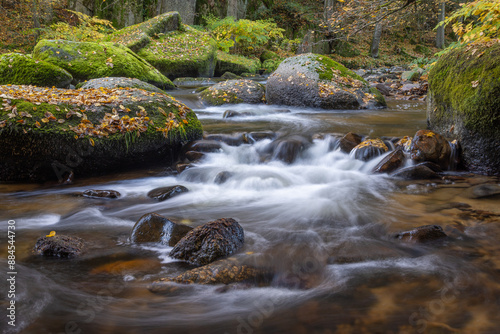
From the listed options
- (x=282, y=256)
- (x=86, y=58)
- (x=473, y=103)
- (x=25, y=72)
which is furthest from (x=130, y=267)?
(x=86, y=58)

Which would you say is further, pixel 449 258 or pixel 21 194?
pixel 21 194

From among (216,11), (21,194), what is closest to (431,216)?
(21,194)

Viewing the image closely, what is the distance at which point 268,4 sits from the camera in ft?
85.0

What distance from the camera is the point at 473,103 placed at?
5.03m

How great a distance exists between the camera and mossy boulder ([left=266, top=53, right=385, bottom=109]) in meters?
9.84

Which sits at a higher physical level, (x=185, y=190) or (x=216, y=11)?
(x=216, y=11)

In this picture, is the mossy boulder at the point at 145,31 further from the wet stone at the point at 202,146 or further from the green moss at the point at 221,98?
the wet stone at the point at 202,146

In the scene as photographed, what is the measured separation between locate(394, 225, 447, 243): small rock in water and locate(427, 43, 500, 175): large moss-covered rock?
8.03 feet

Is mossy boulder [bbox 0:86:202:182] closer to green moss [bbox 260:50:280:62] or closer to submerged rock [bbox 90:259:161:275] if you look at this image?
submerged rock [bbox 90:259:161:275]

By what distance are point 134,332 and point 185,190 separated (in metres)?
2.98

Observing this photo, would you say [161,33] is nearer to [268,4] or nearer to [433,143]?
[268,4]

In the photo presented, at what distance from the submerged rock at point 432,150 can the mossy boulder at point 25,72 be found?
26.0 feet

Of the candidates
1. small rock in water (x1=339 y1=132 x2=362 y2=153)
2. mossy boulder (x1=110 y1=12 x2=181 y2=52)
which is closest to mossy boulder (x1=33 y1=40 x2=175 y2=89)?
mossy boulder (x1=110 y1=12 x2=181 y2=52)

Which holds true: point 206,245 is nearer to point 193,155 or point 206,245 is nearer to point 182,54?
point 193,155
